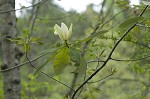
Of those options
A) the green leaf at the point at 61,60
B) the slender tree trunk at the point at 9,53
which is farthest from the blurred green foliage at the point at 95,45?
→ the slender tree trunk at the point at 9,53

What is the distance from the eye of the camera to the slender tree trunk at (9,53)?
2648mm

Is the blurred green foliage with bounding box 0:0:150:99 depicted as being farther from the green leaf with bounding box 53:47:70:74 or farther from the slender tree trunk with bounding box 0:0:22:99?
the slender tree trunk with bounding box 0:0:22:99

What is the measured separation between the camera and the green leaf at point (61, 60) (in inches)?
44.0

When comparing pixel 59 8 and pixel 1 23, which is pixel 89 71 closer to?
pixel 1 23

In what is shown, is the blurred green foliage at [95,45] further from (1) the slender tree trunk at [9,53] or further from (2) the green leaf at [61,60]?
(1) the slender tree trunk at [9,53]

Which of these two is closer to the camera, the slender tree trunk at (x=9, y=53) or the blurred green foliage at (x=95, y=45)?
the blurred green foliage at (x=95, y=45)

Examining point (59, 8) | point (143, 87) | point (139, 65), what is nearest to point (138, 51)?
point (139, 65)

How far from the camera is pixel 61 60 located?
113 centimetres

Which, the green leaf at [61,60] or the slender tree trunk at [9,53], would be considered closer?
the green leaf at [61,60]

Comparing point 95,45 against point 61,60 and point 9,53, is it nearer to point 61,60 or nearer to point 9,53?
point 9,53

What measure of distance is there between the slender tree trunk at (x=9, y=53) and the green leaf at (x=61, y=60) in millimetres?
1568

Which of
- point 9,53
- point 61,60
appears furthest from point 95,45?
point 61,60

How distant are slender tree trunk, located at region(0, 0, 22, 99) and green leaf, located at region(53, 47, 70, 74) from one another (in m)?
1.57

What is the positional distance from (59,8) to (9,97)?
2091 millimetres
